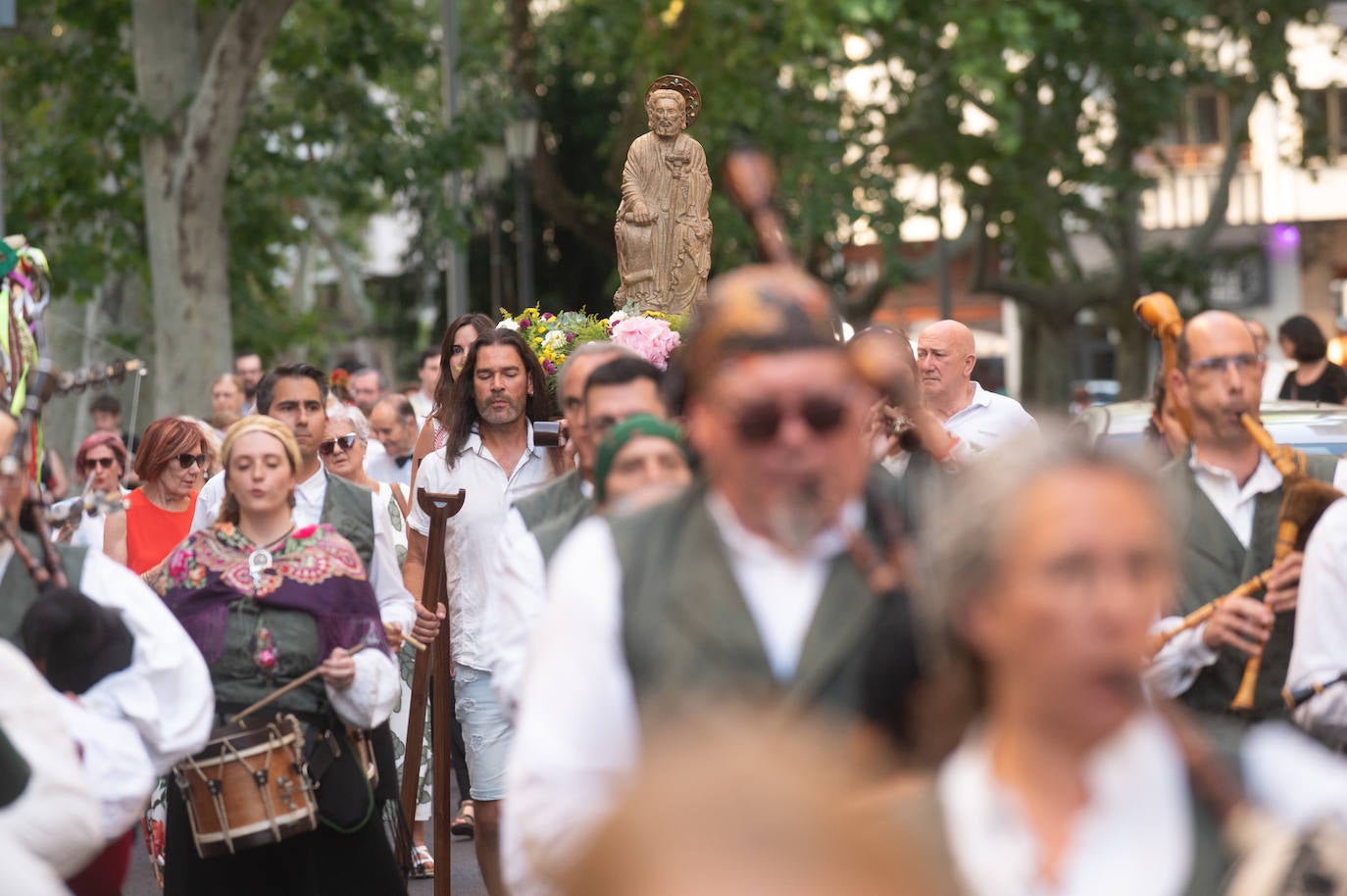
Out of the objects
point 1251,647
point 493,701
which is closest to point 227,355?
point 493,701

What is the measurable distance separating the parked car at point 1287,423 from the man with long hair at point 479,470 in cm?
240

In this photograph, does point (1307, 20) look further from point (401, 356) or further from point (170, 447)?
point (170, 447)

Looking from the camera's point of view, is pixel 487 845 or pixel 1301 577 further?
pixel 487 845

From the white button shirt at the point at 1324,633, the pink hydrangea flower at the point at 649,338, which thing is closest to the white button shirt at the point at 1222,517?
the white button shirt at the point at 1324,633

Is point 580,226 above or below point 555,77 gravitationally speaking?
below

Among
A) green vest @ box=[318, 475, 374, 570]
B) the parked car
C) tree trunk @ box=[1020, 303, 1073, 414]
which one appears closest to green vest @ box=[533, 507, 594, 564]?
green vest @ box=[318, 475, 374, 570]

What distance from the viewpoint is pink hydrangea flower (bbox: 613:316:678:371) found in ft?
26.2

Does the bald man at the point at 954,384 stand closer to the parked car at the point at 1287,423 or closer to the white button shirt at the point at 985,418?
the white button shirt at the point at 985,418

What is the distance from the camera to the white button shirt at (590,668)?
3.28 metres

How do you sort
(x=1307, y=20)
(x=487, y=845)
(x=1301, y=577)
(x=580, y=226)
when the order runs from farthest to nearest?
(x=580, y=226)
(x=1307, y=20)
(x=487, y=845)
(x=1301, y=577)

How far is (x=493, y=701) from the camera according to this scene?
7.65 meters

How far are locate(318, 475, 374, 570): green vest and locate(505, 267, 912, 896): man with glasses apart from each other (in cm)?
351

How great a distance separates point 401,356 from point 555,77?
613 centimetres

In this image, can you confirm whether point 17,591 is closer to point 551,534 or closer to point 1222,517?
point 551,534
